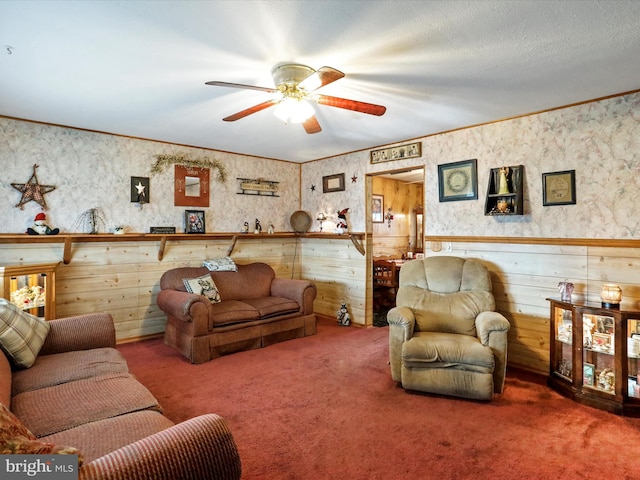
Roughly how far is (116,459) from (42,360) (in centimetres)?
160

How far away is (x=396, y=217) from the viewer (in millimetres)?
7273

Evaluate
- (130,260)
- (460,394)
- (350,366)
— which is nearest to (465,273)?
(460,394)

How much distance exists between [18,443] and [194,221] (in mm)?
3868

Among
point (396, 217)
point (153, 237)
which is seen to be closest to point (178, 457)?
point (153, 237)

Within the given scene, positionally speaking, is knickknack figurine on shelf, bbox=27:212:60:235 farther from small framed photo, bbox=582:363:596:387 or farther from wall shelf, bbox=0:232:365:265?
small framed photo, bbox=582:363:596:387

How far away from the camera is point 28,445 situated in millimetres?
1012

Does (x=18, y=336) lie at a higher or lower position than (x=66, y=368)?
higher

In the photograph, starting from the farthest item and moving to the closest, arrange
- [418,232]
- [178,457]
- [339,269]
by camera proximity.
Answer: [418,232], [339,269], [178,457]

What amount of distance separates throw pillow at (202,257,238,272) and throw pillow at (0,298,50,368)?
2337 mm

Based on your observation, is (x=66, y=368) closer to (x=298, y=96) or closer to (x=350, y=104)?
(x=298, y=96)

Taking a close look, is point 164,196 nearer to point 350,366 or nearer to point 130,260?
point 130,260

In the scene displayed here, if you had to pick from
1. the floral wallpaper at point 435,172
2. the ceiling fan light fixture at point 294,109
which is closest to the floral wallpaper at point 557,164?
the floral wallpaper at point 435,172

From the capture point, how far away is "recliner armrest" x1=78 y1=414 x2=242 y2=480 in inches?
43.3

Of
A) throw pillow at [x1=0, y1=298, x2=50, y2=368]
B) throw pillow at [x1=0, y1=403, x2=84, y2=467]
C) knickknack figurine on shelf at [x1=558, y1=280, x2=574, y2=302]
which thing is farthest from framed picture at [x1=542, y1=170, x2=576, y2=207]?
throw pillow at [x1=0, y1=298, x2=50, y2=368]
